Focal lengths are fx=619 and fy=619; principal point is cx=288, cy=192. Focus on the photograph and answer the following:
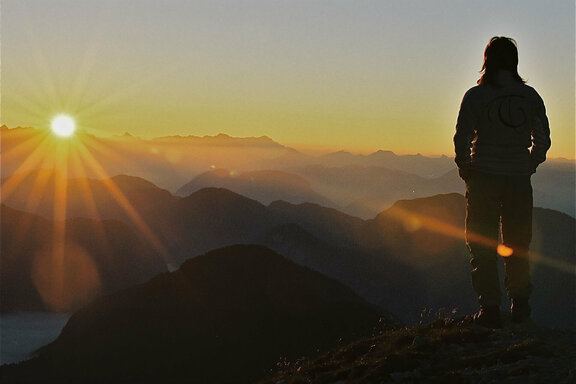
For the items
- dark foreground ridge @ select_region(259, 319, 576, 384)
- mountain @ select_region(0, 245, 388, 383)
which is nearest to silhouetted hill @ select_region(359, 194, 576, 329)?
mountain @ select_region(0, 245, 388, 383)

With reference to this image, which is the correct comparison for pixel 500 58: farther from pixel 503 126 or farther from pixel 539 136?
pixel 539 136

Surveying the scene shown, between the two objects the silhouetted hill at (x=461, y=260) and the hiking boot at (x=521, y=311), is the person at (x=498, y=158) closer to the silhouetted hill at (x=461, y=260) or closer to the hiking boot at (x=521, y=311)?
the hiking boot at (x=521, y=311)

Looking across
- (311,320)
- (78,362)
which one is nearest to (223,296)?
(311,320)

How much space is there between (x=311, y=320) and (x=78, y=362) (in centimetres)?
3802

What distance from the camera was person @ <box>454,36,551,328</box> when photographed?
9320 millimetres

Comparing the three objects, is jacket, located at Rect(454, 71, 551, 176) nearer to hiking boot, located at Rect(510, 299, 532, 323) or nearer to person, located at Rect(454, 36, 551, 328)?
person, located at Rect(454, 36, 551, 328)

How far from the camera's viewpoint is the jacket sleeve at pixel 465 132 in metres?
9.35

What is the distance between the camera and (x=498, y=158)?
937cm

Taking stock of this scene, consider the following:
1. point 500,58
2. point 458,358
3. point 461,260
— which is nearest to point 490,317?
point 458,358

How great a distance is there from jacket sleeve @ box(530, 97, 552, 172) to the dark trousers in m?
0.37

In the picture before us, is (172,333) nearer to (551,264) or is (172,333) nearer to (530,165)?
(530,165)

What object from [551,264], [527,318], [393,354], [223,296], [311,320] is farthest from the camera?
[551,264]

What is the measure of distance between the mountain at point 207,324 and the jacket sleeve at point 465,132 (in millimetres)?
65569

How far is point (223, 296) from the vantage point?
93.4 m
